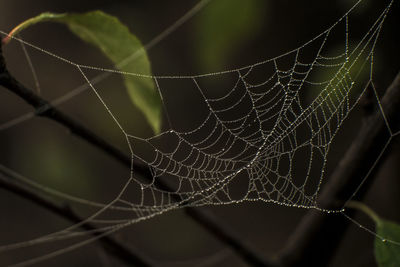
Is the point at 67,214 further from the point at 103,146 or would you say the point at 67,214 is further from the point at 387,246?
the point at 387,246

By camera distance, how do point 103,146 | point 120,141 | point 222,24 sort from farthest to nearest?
point 120,141 → point 222,24 → point 103,146

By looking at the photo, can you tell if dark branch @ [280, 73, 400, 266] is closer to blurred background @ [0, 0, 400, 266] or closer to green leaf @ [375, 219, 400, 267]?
green leaf @ [375, 219, 400, 267]

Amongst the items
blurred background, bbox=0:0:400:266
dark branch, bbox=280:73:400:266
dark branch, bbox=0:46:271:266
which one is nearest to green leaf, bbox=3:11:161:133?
dark branch, bbox=0:46:271:266

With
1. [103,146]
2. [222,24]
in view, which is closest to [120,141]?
[222,24]

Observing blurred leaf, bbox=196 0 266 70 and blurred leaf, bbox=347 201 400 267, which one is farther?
blurred leaf, bbox=196 0 266 70

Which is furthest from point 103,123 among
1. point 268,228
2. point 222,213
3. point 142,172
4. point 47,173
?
point 142,172

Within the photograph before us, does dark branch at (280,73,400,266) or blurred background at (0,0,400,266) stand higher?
blurred background at (0,0,400,266)

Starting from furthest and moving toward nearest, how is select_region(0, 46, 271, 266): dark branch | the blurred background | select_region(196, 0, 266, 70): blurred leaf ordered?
the blurred background, select_region(196, 0, 266, 70): blurred leaf, select_region(0, 46, 271, 266): dark branch
